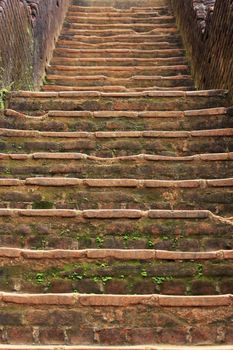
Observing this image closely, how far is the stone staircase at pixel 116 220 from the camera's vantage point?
281 centimetres

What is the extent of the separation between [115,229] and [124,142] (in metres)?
1.01

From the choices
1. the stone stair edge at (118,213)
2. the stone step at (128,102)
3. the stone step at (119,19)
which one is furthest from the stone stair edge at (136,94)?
the stone step at (119,19)

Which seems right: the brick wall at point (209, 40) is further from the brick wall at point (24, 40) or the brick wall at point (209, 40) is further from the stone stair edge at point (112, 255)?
the stone stair edge at point (112, 255)

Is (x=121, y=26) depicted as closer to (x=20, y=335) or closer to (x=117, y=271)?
(x=117, y=271)

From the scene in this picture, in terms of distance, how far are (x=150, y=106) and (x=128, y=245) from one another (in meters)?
1.85

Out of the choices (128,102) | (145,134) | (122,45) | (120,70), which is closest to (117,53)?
(122,45)

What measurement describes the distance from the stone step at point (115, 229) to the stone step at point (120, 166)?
1.71 feet

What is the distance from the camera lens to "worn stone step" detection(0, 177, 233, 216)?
3.75 m

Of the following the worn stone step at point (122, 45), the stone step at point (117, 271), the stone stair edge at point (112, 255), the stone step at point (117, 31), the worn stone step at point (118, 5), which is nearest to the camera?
the stone step at point (117, 271)

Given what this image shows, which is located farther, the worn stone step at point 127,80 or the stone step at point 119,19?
the stone step at point 119,19

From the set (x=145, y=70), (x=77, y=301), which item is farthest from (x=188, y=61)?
(x=77, y=301)

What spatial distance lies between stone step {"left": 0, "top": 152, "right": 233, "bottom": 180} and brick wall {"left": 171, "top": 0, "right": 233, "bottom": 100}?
1.00 metres

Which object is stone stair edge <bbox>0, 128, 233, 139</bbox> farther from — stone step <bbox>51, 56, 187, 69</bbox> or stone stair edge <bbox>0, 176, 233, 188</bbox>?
stone step <bbox>51, 56, 187, 69</bbox>

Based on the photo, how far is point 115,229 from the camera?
137 inches
